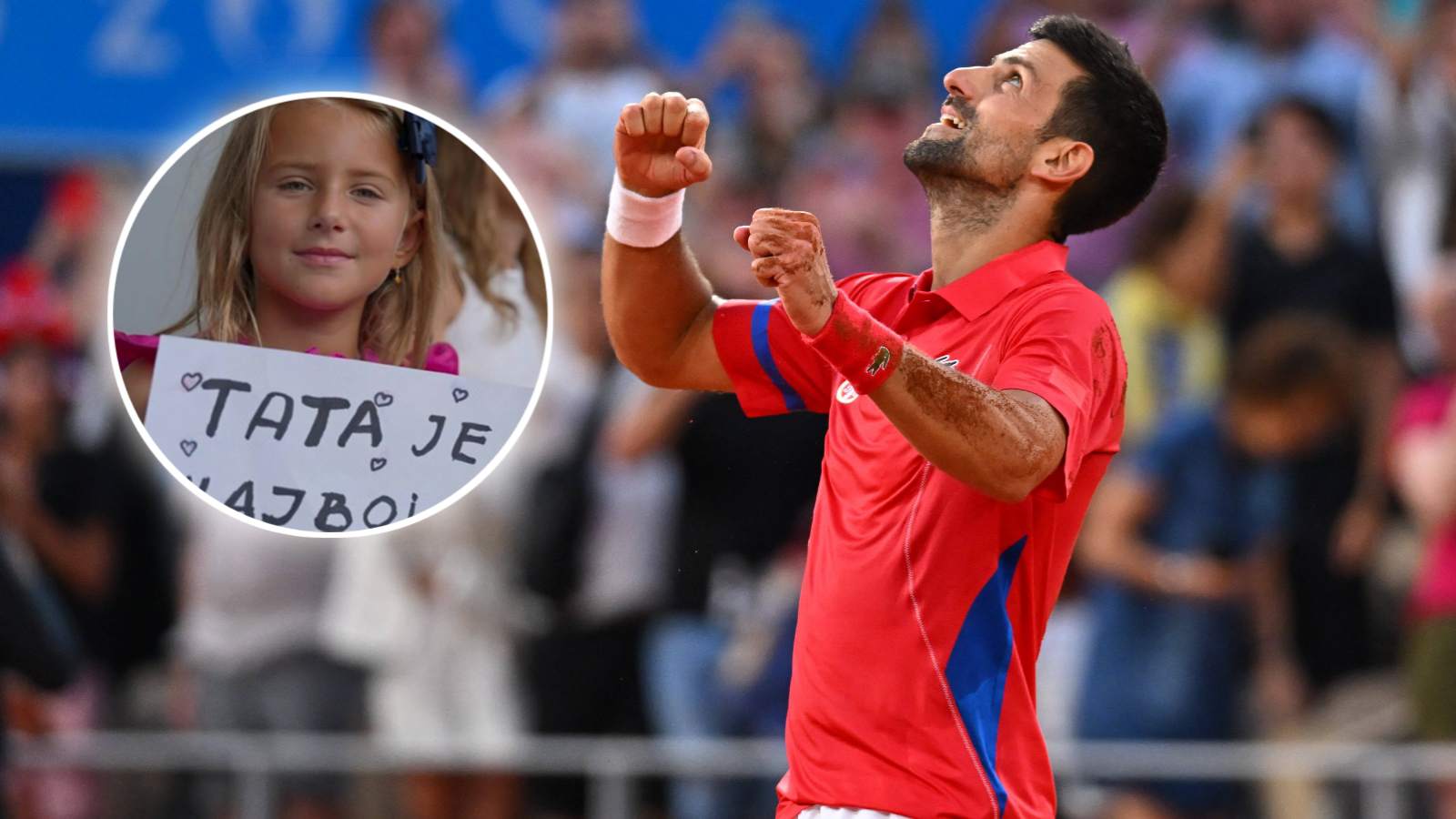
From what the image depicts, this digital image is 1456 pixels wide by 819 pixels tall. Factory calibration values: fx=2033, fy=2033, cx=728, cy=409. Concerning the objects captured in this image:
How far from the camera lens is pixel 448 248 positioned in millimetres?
3182

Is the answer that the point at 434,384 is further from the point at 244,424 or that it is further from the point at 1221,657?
the point at 1221,657

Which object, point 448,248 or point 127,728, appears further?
point 127,728

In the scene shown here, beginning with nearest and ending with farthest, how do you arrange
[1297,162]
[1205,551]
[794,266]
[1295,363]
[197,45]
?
[794,266], [1205,551], [1295,363], [1297,162], [197,45]

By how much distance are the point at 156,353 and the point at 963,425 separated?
125 centimetres

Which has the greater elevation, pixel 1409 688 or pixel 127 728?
pixel 1409 688

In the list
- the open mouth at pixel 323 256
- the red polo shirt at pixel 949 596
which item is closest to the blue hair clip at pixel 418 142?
the open mouth at pixel 323 256

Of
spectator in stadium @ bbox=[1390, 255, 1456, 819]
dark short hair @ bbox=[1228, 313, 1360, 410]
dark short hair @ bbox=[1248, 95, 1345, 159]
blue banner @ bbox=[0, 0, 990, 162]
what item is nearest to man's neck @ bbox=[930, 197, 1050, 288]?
spectator in stadium @ bbox=[1390, 255, 1456, 819]

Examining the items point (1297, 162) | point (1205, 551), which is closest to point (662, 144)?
point (1205, 551)

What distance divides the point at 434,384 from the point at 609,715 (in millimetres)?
4532

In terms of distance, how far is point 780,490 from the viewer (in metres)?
7.15

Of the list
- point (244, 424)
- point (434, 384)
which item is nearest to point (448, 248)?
point (434, 384)

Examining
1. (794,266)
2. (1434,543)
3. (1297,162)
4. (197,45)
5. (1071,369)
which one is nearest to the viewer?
(794,266)

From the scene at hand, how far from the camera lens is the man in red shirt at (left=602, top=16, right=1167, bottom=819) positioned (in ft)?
8.70

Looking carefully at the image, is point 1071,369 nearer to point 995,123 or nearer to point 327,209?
point 995,123
